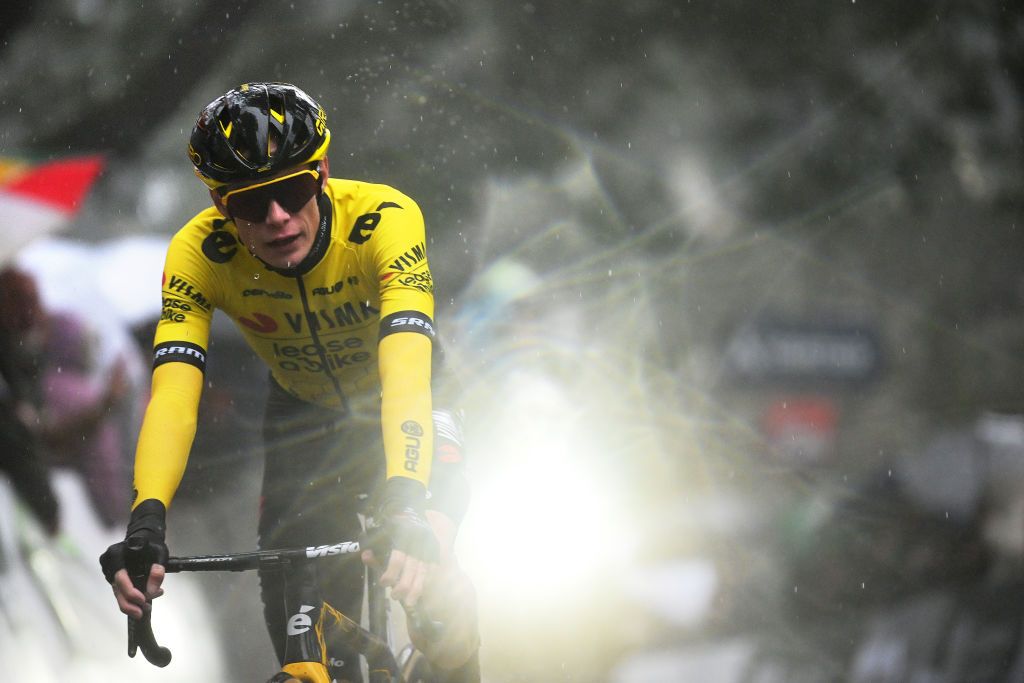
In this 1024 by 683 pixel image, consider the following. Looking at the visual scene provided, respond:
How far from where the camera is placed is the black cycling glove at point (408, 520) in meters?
1.85

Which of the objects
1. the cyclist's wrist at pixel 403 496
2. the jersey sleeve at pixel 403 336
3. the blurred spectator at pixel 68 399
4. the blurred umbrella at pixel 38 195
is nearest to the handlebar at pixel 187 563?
the cyclist's wrist at pixel 403 496

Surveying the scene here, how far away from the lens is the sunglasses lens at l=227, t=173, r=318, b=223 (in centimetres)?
226

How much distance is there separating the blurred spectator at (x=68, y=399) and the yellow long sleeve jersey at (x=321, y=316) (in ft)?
12.7

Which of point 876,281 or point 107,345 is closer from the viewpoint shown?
point 107,345

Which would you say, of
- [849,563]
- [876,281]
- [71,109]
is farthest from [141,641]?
[876,281]

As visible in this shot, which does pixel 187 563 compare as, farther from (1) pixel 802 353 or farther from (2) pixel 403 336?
(1) pixel 802 353

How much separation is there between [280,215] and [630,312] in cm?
653

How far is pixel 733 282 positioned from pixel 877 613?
3255 mm

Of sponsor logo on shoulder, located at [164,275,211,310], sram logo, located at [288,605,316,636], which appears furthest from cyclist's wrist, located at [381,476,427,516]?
sponsor logo on shoulder, located at [164,275,211,310]

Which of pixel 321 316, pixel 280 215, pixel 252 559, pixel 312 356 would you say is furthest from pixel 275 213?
pixel 252 559

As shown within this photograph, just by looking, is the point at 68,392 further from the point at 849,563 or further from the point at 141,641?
the point at 849,563

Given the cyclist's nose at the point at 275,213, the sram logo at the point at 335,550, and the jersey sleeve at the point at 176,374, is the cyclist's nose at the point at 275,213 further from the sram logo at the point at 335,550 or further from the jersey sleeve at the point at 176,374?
the sram logo at the point at 335,550

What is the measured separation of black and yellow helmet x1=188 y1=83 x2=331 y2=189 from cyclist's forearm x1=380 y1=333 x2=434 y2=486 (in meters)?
0.53

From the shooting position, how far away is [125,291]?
6559mm
